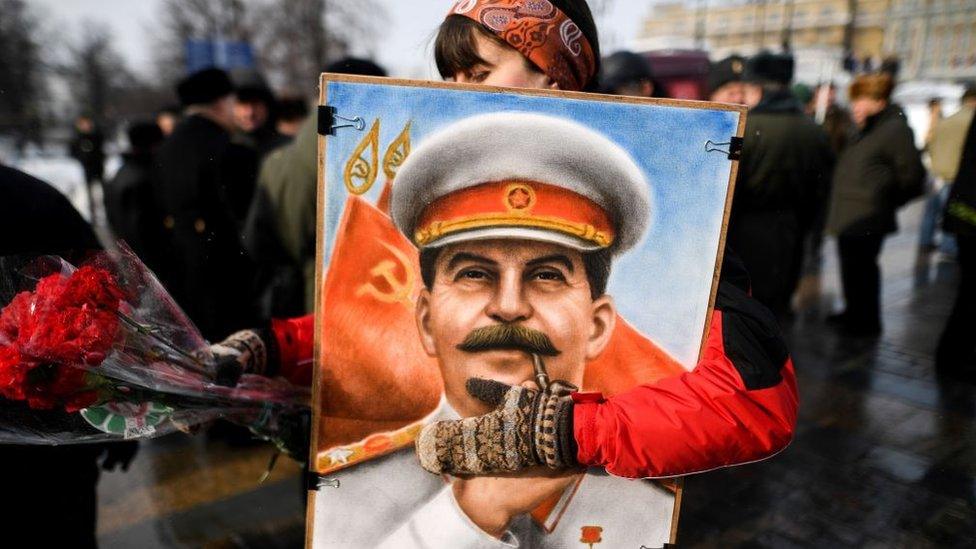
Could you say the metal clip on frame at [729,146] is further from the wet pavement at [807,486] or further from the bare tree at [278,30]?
the bare tree at [278,30]

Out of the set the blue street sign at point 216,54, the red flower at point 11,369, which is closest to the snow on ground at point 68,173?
the blue street sign at point 216,54

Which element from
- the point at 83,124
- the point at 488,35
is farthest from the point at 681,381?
the point at 83,124

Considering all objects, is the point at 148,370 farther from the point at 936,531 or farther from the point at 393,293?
the point at 936,531

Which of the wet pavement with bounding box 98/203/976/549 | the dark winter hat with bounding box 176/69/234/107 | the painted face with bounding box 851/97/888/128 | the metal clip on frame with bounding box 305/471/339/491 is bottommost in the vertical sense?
the wet pavement with bounding box 98/203/976/549

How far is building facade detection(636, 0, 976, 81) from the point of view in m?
4.63

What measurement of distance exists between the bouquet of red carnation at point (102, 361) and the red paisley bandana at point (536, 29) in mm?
869

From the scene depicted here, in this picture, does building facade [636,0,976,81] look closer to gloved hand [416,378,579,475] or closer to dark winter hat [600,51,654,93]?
dark winter hat [600,51,654,93]

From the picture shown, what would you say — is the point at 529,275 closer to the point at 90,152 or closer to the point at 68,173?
the point at 90,152

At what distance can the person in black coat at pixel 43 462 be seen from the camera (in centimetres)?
169

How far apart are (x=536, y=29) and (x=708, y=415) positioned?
83 centimetres

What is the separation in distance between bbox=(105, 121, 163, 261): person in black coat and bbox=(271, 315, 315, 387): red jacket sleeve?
12.0 ft

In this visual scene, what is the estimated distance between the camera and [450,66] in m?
1.44

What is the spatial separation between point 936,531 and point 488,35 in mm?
2187

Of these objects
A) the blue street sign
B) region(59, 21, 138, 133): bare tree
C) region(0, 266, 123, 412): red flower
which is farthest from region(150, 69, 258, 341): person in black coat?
region(59, 21, 138, 133): bare tree
